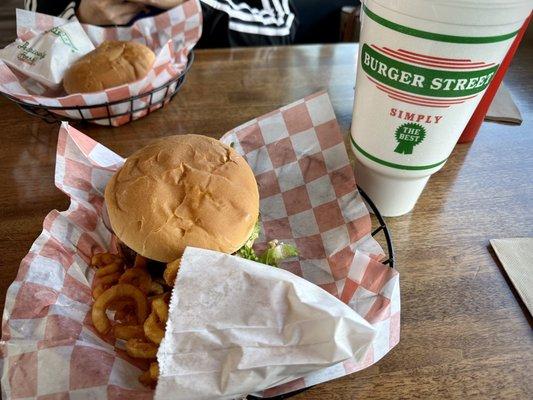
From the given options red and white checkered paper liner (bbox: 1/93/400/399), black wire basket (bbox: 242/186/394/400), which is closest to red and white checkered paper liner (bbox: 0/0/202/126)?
red and white checkered paper liner (bbox: 1/93/400/399)

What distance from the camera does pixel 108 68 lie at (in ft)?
4.04

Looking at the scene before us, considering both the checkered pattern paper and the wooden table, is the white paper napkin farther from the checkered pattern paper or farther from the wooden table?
the checkered pattern paper

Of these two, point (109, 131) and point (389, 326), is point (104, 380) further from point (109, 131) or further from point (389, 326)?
point (109, 131)

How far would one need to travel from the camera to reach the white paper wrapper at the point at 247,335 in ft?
1.95

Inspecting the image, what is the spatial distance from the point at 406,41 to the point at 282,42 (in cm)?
145

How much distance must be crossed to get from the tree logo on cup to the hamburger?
0.30 meters

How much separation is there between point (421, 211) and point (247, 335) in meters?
0.63

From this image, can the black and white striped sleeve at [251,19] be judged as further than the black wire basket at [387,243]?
Yes

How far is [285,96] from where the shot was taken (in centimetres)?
142

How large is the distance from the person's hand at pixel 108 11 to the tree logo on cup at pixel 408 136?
113 centimetres

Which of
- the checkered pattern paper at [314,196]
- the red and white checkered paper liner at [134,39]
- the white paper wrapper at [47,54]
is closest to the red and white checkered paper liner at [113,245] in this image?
the checkered pattern paper at [314,196]

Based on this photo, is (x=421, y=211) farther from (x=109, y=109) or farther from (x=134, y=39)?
(x=134, y=39)

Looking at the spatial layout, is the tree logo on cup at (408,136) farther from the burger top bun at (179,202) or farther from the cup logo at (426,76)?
the burger top bun at (179,202)

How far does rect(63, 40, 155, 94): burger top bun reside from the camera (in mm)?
1221
